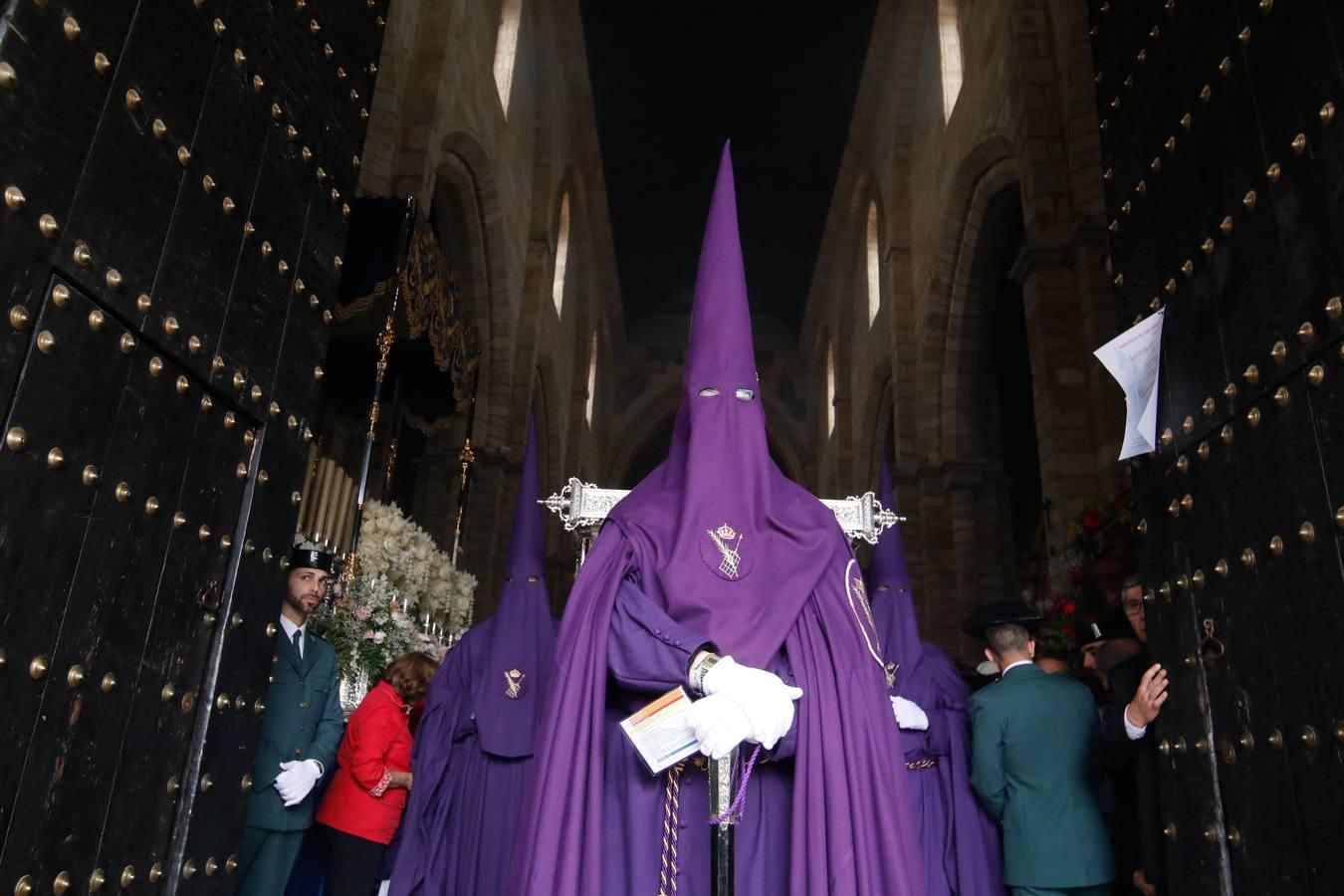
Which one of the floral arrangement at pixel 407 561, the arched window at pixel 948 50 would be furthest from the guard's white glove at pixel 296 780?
the arched window at pixel 948 50

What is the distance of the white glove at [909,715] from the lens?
12.7ft

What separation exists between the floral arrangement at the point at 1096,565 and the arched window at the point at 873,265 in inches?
429

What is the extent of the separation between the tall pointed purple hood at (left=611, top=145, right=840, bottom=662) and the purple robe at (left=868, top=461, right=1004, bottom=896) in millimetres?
1849

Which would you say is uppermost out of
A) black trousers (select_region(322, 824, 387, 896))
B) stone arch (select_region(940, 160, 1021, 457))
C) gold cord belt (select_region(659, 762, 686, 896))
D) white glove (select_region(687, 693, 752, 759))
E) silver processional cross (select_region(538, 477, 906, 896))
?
stone arch (select_region(940, 160, 1021, 457))

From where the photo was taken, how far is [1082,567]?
5812 millimetres

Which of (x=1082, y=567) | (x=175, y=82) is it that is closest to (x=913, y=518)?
(x=1082, y=567)

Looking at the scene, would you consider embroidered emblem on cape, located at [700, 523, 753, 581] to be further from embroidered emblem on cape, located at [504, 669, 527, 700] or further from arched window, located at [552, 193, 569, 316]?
arched window, located at [552, 193, 569, 316]

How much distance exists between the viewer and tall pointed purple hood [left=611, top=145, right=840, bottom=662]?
7.75 ft

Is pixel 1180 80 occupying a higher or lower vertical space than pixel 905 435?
lower

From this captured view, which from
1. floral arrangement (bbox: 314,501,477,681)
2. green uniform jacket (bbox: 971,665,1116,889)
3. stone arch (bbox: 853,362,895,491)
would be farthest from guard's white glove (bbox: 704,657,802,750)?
stone arch (bbox: 853,362,895,491)

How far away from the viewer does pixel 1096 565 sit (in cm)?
557

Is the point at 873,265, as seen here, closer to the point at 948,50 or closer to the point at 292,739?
the point at 948,50

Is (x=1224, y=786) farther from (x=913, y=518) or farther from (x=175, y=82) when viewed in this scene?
(x=913, y=518)

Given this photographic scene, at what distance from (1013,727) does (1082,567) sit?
268cm
